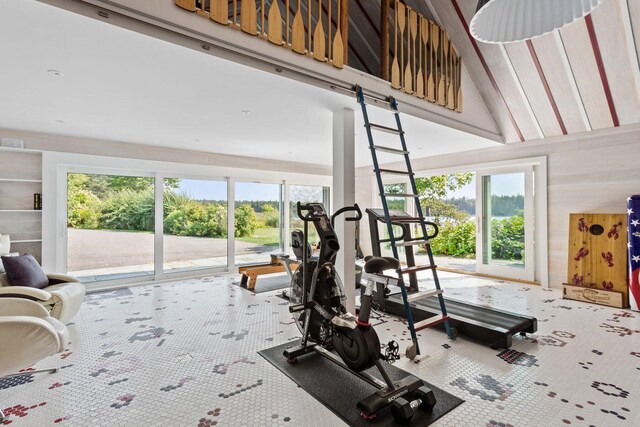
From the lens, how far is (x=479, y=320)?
322 cm

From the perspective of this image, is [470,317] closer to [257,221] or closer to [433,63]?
[433,63]

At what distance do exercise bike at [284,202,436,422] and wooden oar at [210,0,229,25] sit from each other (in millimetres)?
1449

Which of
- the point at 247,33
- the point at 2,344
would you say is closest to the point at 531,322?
the point at 247,33

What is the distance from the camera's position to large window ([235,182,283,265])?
22.6 ft

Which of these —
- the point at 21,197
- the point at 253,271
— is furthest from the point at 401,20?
the point at 21,197

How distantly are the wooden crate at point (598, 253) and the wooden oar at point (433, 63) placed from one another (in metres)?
2.84

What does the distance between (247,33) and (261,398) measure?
2651mm

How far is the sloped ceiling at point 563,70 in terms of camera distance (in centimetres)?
343

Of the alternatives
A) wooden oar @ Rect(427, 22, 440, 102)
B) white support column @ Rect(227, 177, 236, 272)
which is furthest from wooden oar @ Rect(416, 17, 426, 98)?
white support column @ Rect(227, 177, 236, 272)

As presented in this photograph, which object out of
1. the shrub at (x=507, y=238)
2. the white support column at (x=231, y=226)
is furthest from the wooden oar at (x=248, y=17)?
the shrub at (x=507, y=238)

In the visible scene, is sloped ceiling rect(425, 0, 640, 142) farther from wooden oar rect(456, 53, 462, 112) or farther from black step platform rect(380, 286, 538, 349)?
black step platform rect(380, 286, 538, 349)

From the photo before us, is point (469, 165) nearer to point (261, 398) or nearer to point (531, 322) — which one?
point (531, 322)

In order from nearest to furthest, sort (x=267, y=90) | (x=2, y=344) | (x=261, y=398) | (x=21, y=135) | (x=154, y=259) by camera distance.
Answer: (x=2, y=344), (x=261, y=398), (x=267, y=90), (x=21, y=135), (x=154, y=259)

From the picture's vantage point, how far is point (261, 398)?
7.11 ft
